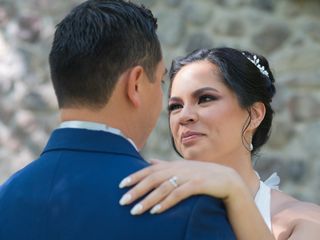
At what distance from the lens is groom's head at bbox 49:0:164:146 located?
178 centimetres

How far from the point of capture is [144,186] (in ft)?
5.61

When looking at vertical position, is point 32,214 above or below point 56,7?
below

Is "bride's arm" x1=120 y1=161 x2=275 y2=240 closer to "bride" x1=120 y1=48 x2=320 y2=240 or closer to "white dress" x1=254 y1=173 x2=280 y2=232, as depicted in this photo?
"bride" x1=120 y1=48 x2=320 y2=240

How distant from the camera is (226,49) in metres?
3.31

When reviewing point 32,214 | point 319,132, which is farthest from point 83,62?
point 319,132

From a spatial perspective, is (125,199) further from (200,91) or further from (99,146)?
(200,91)

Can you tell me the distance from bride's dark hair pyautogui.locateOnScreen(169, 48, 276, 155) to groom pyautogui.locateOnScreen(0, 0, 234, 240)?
52.1 inches

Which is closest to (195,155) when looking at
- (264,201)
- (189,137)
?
(189,137)

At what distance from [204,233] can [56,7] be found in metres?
3.91

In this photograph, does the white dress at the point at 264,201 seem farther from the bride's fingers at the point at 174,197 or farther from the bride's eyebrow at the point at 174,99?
the bride's fingers at the point at 174,197

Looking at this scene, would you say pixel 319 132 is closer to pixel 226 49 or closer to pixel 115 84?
pixel 226 49

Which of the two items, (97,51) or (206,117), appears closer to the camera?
(97,51)

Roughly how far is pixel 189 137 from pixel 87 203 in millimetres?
1413

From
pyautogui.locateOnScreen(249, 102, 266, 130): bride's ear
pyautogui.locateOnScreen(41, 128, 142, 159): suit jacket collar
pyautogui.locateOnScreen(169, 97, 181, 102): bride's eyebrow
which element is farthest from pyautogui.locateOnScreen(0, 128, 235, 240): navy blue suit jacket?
pyautogui.locateOnScreen(249, 102, 266, 130): bride's ear
